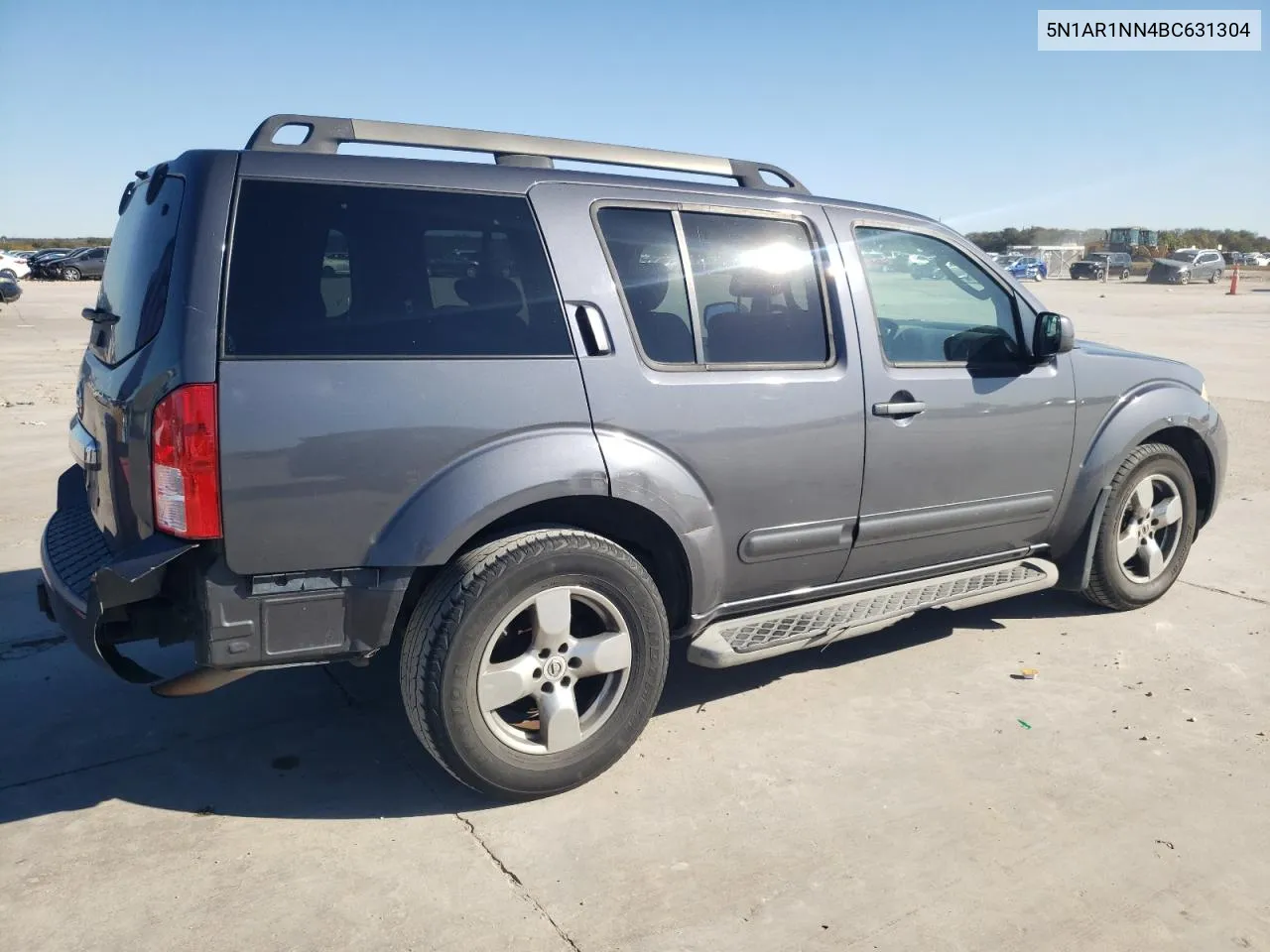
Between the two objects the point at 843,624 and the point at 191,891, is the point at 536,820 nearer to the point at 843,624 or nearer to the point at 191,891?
the point at 191,891

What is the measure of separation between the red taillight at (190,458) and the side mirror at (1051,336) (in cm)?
331

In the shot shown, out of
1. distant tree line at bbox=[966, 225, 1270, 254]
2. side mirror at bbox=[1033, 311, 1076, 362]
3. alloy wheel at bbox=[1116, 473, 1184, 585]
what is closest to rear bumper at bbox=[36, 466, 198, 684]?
side mirror at bbox=[1033, 311, 1076, 362]

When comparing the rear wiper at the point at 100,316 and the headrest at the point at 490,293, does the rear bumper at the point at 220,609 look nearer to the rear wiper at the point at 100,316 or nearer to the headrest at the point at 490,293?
the rear wiper at the point at 100,316

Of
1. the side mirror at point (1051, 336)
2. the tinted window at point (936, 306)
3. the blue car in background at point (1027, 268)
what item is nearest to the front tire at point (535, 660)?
the tinted window at point (936, 306)

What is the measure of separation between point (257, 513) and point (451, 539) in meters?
0.54

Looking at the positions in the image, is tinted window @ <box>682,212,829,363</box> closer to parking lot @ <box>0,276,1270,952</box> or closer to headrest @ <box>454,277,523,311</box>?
headrest @ <box>454,277,523,311</box>

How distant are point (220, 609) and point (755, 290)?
214 cm

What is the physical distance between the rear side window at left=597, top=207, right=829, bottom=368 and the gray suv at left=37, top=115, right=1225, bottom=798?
0.01 metres

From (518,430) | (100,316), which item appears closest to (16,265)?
(100,316)

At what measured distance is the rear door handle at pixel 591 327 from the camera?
3.42 metres

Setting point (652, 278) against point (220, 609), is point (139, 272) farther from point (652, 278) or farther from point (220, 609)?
point (652, 278)

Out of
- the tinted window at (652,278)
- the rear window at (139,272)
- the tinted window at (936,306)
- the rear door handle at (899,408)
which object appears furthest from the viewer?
the tinted window at (936,306)

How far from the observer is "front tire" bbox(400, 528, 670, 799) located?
3150 millimetres

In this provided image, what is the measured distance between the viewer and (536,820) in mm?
3299
